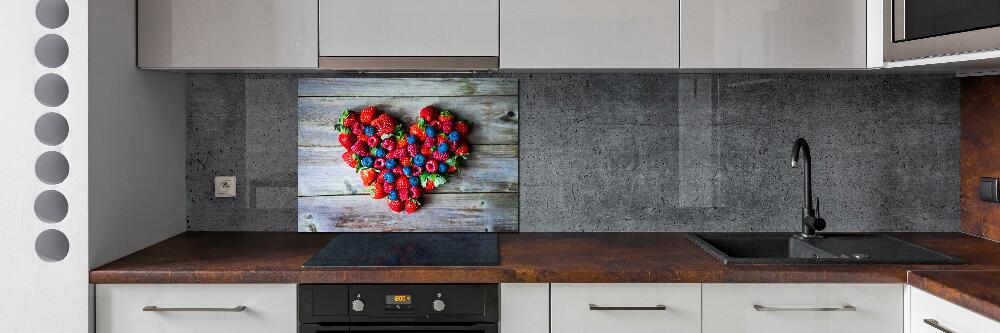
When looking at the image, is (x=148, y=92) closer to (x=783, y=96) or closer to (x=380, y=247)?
(x=380, y=247)

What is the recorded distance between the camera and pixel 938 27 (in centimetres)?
186

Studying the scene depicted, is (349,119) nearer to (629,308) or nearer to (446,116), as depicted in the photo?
(446,116)

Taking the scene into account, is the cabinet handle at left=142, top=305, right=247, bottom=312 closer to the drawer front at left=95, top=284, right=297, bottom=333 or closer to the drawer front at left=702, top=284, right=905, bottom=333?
the drawer front at left=95, top=284, right=297, bottom=333

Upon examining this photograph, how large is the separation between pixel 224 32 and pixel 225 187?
60 cm

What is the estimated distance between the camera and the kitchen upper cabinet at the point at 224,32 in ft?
6.72

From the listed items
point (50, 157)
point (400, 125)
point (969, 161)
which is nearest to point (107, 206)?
point (50, 157)

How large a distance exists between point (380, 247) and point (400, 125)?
0.46 metres

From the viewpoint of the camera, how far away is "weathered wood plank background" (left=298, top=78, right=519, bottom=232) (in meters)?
2.40

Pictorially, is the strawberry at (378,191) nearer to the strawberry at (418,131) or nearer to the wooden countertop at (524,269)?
the strawberry at (418,131)

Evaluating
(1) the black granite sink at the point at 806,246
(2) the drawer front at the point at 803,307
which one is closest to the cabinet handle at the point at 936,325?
(2) the drawer front at the point at 803,307

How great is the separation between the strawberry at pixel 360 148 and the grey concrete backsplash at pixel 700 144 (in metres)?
0.21

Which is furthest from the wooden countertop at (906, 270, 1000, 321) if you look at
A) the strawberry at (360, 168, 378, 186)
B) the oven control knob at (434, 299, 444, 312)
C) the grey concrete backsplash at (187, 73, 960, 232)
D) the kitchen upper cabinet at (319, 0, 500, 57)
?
the strawberry at (360, 168, 378, 186)

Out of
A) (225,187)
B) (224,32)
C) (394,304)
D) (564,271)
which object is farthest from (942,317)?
(225,187)

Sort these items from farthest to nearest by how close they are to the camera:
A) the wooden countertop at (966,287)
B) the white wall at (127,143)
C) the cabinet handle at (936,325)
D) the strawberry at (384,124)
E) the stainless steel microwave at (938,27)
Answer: the strawberry at (384,124) < the white wall at (127,143) < the stainless steel microwave at (938,27) < the cabinet handle at (936,325) < the wooden countertop at (966,287)
